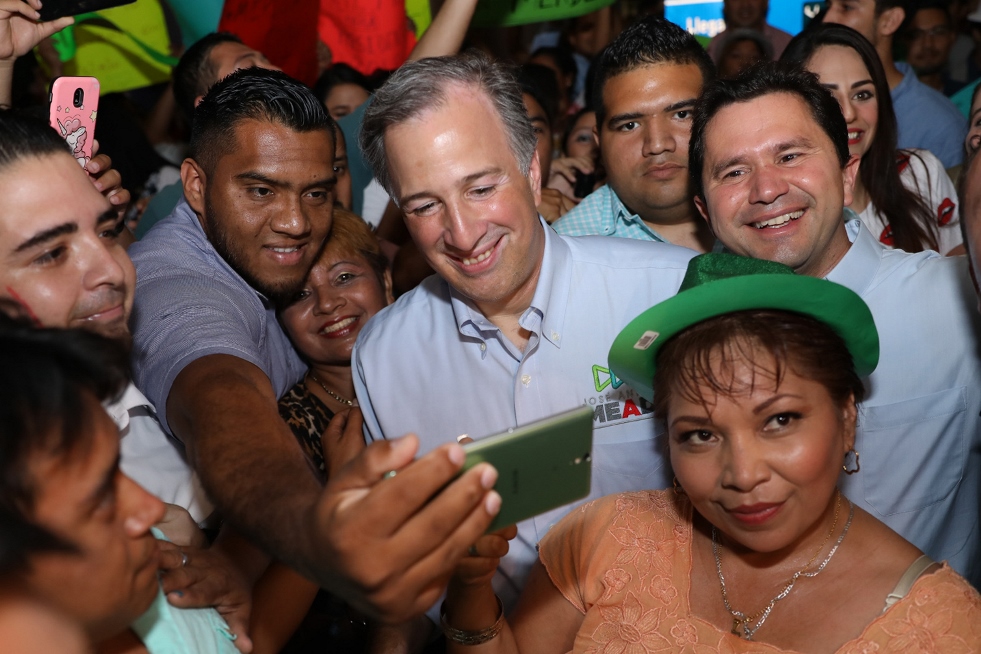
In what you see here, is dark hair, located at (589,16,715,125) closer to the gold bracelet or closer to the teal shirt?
the gold bracelet

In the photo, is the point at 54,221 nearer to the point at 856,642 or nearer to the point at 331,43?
the point at 856,642

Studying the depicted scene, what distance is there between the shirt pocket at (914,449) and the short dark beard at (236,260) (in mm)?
1762

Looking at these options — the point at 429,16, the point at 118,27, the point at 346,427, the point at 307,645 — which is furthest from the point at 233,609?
the point at 429,16

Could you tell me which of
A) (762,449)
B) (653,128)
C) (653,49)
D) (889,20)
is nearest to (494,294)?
(762,449)

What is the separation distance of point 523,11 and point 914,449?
2681 mm

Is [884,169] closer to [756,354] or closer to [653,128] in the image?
[653,128]

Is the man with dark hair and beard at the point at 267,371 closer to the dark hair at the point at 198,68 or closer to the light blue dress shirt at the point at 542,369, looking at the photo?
the light blue dress shirt at the point at 542,369

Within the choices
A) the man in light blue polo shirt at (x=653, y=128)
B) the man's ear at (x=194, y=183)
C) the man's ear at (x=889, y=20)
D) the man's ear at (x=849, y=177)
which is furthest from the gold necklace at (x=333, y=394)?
the man's ear at (x=889, y=20)

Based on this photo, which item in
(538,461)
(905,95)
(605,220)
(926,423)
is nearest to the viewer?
(538,461)

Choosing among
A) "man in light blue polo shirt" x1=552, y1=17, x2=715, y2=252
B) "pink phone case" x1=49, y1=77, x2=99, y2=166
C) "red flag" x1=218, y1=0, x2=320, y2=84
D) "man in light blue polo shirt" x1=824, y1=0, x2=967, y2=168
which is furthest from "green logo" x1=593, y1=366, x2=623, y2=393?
"man in light blue polo shirt" x1=824, y1=0, x2=967, y2=168

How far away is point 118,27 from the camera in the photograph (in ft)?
13.1

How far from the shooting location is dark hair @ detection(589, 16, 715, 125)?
11.5ft

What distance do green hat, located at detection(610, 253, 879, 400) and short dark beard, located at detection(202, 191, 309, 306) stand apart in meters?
1.28

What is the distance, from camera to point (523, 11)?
418 centimetres
